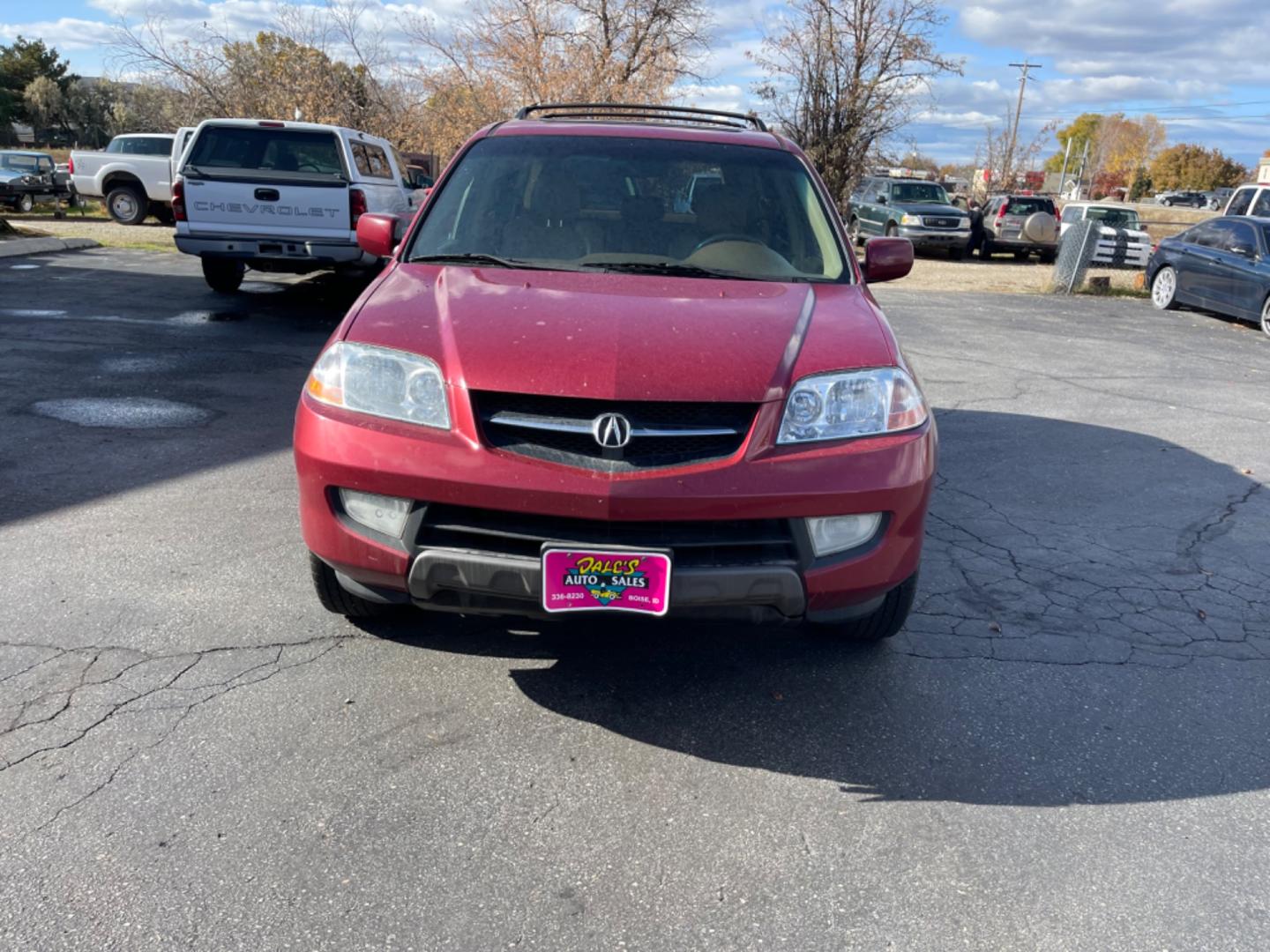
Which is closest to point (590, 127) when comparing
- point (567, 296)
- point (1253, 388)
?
point (567, 296)

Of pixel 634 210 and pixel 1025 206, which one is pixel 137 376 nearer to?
pixel 634 210

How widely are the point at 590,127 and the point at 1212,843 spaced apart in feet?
11.8

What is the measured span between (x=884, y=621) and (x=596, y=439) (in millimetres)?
1343

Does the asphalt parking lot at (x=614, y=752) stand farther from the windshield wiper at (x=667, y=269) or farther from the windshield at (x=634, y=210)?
the windshield at (x=634, y=210)

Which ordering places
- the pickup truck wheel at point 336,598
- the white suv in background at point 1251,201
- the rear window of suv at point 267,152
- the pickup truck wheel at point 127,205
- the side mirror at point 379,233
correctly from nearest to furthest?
the pickup truck wheel at point 336,598
the side mirror at point 379,233
the rear window of suv at point 267,152
the white suv in background at point 1251,201
the pickup truck wheel at point 127,205

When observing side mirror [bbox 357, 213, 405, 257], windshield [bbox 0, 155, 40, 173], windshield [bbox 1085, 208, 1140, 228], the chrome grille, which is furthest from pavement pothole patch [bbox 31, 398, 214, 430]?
windshield [bbox 1085, 208, 1140, 228]

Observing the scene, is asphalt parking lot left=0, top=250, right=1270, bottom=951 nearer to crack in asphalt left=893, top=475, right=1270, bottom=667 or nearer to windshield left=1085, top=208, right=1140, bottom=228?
crack in asphalt left=893, top=475, right=1270, bottom=667

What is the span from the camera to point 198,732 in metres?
2.89

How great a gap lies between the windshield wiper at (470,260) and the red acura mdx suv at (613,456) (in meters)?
0.32

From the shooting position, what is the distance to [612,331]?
3010 mm

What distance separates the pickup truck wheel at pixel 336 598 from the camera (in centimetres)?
327

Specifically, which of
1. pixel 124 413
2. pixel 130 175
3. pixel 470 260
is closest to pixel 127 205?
pixel 130 175

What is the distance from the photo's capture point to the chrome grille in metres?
2.74

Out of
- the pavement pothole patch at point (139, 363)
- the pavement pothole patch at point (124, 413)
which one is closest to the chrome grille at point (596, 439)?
the pavement pothole patch at point (124, 413)
